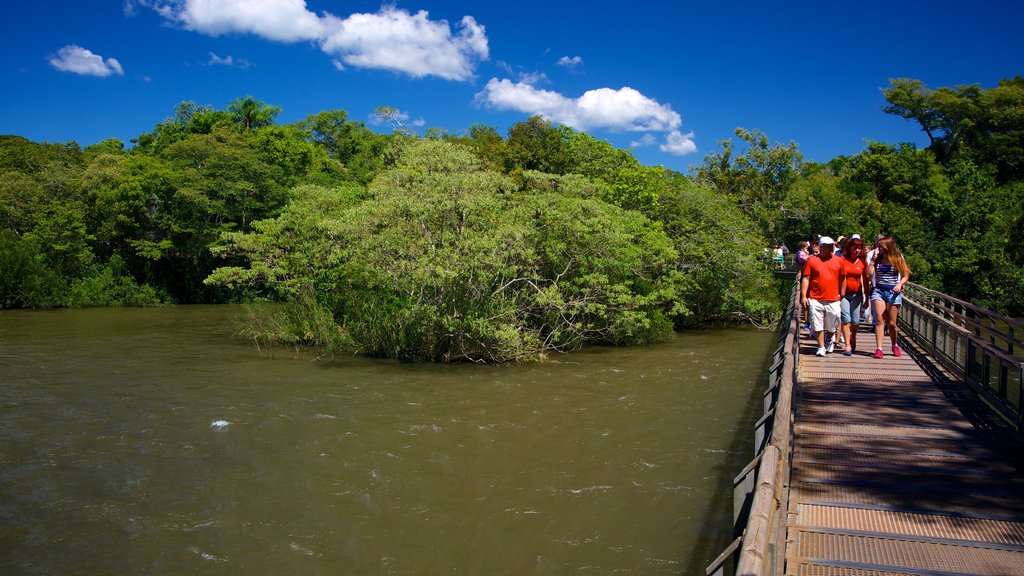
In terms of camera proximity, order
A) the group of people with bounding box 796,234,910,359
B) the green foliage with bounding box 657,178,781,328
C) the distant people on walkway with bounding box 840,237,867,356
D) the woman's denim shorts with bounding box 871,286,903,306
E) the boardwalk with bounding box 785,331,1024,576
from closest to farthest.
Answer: the boardwalk with bounding box 785,331,1024,576, the group of people with bounding box 796,234,910,359, the woman's denim shorts with bounding box 871,286,903,306, the distant people on walkway with bounding box 840,237,867,356, the green foliage with bounding box 657,178,781,328

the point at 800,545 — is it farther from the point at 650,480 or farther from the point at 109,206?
the point at 109,206

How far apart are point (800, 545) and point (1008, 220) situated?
130 ft

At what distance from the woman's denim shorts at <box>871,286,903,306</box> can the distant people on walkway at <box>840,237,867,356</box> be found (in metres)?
0.46

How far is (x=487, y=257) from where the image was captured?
52.5 ft

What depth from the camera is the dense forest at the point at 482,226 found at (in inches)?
669

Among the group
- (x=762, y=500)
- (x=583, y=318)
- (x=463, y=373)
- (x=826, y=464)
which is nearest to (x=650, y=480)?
(x=826, y=464)

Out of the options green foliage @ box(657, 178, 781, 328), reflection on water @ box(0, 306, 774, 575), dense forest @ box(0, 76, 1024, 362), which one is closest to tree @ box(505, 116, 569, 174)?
dense forest @ box(0, 76, 1024, 362)

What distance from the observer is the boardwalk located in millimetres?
4582

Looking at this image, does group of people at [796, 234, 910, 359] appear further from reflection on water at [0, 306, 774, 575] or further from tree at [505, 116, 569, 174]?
tree at [505, 116, 569, 174]

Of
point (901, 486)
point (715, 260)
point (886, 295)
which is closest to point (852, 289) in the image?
point (886, 295)

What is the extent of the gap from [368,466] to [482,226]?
26.6 ft

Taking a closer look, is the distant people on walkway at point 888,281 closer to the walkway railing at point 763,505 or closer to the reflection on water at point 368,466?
the reflection on water at point 368,466

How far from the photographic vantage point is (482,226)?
16.9m


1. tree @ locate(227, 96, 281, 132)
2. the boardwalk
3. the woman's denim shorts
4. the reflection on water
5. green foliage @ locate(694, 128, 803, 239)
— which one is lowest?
the reflection on water
